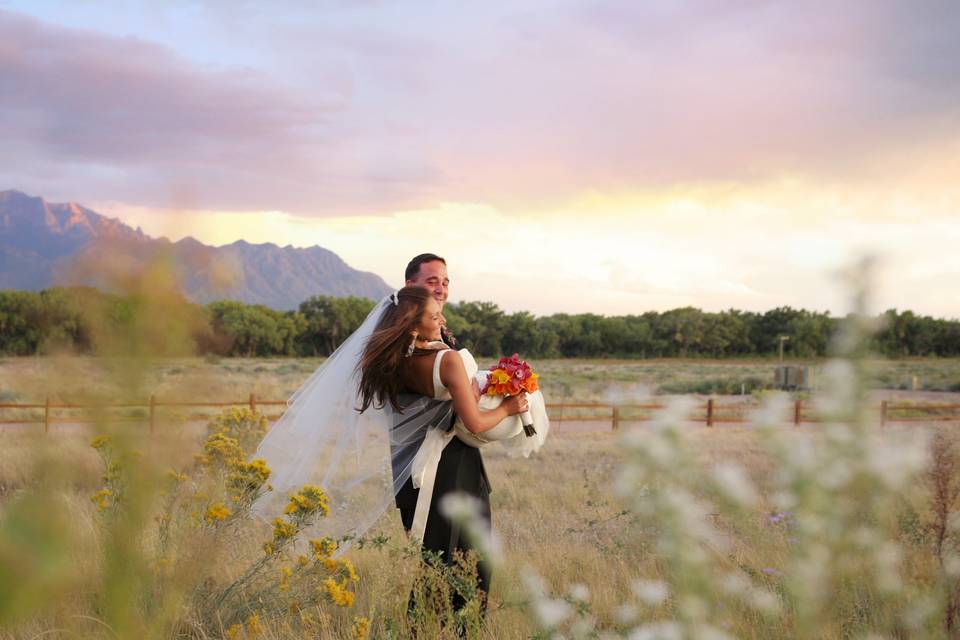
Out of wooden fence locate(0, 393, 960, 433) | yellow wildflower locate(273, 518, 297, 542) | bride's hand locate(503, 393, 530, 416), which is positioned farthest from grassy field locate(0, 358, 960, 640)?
wooden fence locate(0, 393, 960, 433)

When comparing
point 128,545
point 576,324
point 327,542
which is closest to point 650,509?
point 128,545

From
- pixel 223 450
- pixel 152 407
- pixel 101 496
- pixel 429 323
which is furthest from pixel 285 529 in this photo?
pixel 152 407

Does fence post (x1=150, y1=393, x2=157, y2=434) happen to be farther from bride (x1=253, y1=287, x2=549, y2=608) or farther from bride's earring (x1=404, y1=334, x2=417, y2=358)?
bride's earring (x1=404, y1=334, x2=417, y2=358)

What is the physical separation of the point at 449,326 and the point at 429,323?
39.2 meters

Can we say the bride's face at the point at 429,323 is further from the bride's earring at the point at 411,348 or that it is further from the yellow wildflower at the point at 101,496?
the yellow wildflower at the point at 101,496

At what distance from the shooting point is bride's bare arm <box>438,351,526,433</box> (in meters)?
3.94

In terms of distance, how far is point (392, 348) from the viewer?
13.4ft

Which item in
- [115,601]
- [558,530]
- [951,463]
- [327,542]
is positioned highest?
[115,601]

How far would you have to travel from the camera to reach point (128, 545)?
1.89 feet

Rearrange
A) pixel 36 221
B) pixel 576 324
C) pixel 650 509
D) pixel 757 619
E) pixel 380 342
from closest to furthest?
pixel 650 509 < pixel 36 221 < pixel 757 619 < pixel 380 342 < pixel 576 324

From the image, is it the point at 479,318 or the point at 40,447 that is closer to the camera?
the point at 40,447

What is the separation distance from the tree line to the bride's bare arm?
0.93 meters

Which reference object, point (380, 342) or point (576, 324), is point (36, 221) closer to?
point (380, 342)

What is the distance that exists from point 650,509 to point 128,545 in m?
1.23
